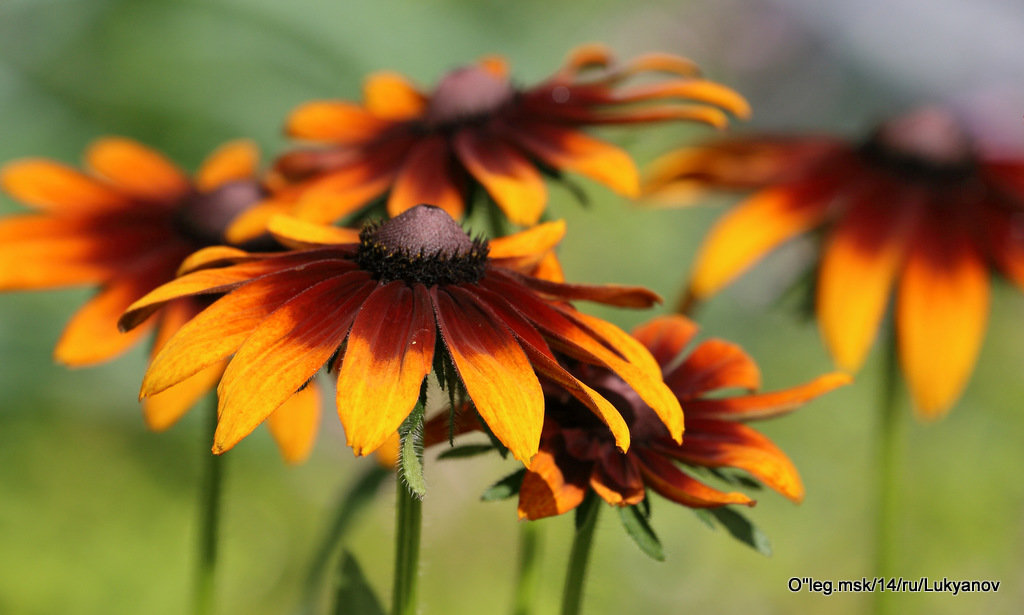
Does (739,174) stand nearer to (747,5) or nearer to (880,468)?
(880,468)

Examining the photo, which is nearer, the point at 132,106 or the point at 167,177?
the point at 167,177

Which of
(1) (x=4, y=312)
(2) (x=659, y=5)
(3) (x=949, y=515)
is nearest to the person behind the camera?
(3) (x=949, y=515)

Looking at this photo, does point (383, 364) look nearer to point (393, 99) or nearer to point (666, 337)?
point (666, 337)

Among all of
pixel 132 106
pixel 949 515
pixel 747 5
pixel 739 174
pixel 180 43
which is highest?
pixel 747 5

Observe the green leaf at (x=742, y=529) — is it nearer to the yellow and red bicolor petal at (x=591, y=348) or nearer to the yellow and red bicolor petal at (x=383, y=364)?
the yellow and red bicolor petal at (x=591, y=348)

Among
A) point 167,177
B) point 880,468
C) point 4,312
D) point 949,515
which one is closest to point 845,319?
point 880,468

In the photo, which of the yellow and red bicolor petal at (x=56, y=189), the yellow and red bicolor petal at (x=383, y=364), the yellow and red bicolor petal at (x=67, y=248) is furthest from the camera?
the yellow and red bicolor petal at (x=56, y=189)

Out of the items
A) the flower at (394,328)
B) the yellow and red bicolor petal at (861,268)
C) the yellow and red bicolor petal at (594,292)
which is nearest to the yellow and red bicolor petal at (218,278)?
the flower at (394,328)
